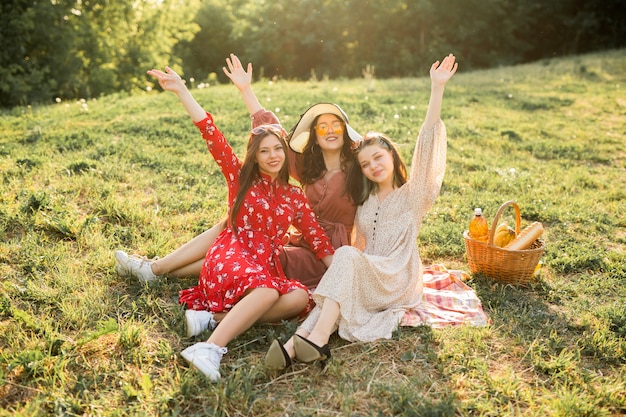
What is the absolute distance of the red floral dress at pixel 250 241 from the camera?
11.2 ft

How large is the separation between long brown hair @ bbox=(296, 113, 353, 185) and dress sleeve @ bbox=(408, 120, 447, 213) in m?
0.63

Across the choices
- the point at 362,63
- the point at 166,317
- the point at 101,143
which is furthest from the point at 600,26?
the point at 166,317

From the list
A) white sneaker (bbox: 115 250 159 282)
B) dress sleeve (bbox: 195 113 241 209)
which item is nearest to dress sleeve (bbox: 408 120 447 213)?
dress sleeve (bbox: 195 113 241 209)

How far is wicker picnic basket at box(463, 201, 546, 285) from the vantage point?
4.01m

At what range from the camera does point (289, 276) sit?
4.03 meters

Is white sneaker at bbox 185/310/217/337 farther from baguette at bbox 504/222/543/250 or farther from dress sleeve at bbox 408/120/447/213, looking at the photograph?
baguette at bbox 504/222/543/250

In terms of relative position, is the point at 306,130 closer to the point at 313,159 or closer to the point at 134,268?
the point at 313,159

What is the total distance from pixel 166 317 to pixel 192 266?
0.57 meters

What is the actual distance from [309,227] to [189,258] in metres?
0.96

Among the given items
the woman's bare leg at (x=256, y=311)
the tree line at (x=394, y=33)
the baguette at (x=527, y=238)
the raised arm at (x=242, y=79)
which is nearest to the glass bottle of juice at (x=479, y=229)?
the baguette at (x=527, y=238)

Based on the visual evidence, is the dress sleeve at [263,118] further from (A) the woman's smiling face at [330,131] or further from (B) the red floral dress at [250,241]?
(B) the red floral dress at [250,241]

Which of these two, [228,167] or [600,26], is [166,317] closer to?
[228,167]

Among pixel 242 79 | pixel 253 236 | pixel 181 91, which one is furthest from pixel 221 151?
pixel 242 79

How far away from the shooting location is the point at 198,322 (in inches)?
132
